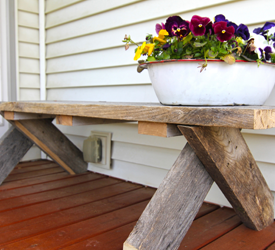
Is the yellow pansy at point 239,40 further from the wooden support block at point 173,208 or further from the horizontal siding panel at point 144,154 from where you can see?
the horizontal siding panel at point 144,154

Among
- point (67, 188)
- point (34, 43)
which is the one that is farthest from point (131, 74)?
point (34, 43)

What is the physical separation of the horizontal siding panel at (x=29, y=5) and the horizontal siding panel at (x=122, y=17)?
0.73ft

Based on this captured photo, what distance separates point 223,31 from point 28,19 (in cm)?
207

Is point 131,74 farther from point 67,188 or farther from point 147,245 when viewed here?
point 147,245

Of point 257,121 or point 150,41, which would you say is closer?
point 257,121

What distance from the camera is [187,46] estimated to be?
0.94 meters

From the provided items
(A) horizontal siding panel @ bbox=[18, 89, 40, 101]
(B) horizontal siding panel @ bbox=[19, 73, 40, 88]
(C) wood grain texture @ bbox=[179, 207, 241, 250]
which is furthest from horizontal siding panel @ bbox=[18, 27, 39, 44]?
(C) wood grain texture @ bbox=[179, 207, 241, 250]

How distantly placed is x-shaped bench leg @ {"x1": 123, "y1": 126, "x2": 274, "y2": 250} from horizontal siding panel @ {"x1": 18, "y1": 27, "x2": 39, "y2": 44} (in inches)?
79.7

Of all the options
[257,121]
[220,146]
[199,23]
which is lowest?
[220,146]

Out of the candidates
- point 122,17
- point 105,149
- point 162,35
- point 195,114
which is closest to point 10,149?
point 105,149

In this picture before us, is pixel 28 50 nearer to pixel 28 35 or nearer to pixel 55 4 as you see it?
pixel 28 35

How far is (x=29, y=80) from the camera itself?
2.50 m

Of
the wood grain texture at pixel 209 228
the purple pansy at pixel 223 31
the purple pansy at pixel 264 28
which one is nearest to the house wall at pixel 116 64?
the wood grain texture at pixel 209 228

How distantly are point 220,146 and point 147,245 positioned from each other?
0.39 meters
